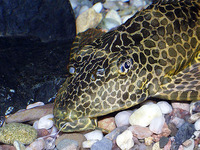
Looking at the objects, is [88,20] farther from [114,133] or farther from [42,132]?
[114,133]

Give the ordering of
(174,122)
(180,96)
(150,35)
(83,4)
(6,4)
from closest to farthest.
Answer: (174,122)
(180,96)
(150,35)
(6,4)
(83,4)

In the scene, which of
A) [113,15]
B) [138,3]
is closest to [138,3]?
[138,3]

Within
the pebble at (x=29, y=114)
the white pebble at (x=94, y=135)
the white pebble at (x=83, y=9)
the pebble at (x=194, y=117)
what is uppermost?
the white pebble at (x=83, y=9)

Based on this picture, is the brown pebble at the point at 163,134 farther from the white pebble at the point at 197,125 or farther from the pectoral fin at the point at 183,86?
the pectoral fin at the point at 183,86

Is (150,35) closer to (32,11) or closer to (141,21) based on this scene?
(141,21)

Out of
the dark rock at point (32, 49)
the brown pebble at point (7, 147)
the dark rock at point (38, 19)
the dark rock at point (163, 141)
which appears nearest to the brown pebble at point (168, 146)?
the dark rock at point (163, 141)

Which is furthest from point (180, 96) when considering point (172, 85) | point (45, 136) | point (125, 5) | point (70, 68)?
point (125, 5)

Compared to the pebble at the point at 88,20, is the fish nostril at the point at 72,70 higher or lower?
lower
